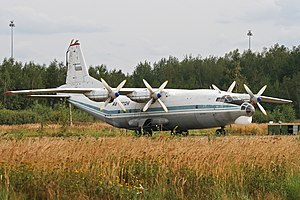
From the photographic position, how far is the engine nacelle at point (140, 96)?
39656 mm

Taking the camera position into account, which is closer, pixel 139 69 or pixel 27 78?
pixel 27 78

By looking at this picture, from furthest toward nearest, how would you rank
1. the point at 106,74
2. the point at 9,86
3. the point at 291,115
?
the point at 106,74 → the point at 9,86 → the point at 291,115

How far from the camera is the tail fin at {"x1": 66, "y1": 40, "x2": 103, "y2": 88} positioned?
1815 inches

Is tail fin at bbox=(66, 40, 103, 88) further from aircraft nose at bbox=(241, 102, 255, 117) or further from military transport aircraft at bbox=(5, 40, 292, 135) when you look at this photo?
aircraft nose at bbox=(241, 102, 255, 117)

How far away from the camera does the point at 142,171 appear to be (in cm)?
1330

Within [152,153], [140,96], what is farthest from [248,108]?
[152,153]

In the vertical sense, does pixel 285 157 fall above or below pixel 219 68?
below

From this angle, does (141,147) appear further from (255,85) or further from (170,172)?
(255,85)

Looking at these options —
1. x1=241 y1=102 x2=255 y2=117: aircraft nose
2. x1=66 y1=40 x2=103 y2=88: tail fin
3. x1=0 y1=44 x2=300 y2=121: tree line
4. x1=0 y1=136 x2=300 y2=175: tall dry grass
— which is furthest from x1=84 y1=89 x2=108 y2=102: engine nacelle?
x1=0 y1=44 x2=300 y2=121: tree line

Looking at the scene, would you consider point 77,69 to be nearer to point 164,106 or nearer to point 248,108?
point 164,106

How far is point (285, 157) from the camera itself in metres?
15.7

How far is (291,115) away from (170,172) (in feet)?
177

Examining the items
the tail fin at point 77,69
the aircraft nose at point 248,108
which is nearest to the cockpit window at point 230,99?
the aircraft nose at point 248,108

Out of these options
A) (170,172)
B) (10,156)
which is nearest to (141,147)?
(170,172)
